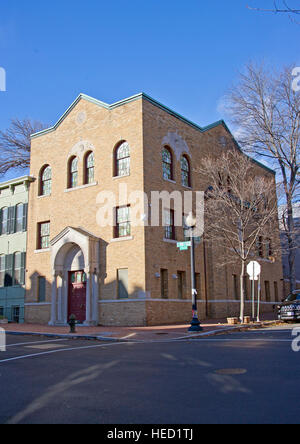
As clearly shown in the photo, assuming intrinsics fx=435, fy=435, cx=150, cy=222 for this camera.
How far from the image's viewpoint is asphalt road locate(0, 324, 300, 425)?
17.0 feet

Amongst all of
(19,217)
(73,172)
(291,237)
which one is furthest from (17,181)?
(291,237)

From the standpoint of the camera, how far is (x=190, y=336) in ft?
51.8

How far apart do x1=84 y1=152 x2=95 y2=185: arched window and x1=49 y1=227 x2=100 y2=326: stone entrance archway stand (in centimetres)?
318

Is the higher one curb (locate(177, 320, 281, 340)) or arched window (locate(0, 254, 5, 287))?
arched window (locate(0, 254, 5, 287))

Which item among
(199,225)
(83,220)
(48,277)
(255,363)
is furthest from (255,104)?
(255,363)

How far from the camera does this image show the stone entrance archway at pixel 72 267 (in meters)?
22.8

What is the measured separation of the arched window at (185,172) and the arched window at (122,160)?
3.97 m

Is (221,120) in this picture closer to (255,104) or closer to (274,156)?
(255,104)

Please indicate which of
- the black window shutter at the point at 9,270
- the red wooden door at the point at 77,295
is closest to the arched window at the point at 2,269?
the black window shutter at the point at 9,270

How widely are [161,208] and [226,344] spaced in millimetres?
11513

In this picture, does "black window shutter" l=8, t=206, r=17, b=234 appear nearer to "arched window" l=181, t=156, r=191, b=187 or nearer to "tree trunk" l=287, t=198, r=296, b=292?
"arched window" l=181, t=156, r=191, b=187

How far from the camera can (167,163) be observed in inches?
976

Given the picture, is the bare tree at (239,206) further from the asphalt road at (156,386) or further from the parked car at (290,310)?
the asphalt road at (156,386)

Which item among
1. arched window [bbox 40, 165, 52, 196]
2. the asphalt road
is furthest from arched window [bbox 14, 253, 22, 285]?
the asphalt road
